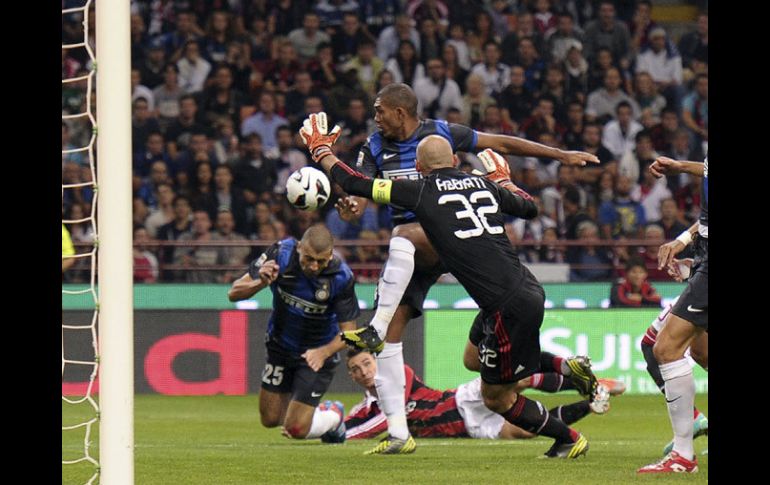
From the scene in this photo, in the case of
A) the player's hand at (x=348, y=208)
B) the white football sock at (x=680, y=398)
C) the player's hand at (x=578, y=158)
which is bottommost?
the white football sock at (x=680, y=398)

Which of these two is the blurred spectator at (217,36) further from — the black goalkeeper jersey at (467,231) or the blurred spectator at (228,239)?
the black goalkeeper jersey at (467,231)

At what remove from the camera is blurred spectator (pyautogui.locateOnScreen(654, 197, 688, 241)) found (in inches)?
642

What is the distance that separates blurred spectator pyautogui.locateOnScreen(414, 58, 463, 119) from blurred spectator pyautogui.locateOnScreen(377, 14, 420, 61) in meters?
0.61

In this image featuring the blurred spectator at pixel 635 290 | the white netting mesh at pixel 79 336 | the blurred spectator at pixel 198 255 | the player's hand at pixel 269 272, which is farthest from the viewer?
the blurred spectator at pixel 198 255

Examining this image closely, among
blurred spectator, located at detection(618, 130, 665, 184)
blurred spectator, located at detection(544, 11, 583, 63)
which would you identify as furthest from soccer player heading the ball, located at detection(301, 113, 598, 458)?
blurred spectator, located at detection(544, 11, 583, 63)

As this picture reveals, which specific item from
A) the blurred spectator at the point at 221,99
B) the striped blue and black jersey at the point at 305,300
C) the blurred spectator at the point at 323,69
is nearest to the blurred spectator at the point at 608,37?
the blurred spectator at the point at 323,69

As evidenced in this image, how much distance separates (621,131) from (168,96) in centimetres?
602

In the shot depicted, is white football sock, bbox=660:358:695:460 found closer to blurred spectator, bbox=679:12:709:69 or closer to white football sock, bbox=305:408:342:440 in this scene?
white football sock, bbox=305:408:342:440

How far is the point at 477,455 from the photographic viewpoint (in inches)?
338

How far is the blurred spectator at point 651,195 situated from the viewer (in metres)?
16.8

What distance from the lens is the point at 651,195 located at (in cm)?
1697

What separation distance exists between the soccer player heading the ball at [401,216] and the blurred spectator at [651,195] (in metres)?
8.36
